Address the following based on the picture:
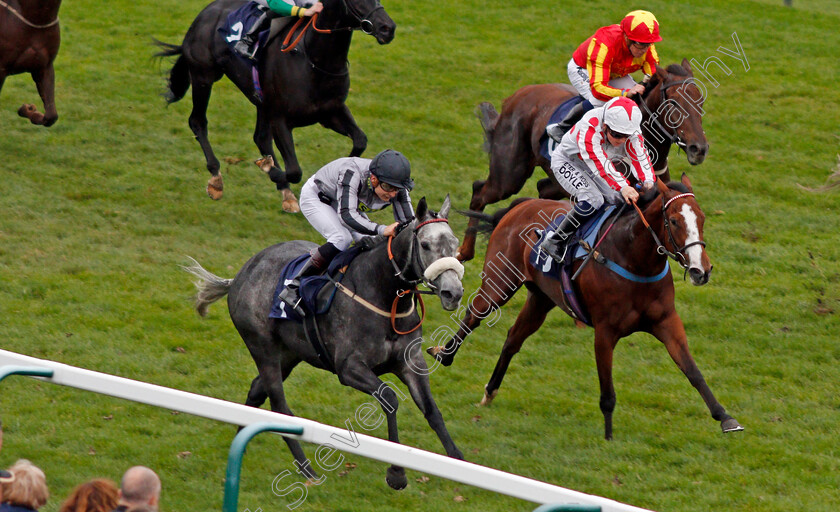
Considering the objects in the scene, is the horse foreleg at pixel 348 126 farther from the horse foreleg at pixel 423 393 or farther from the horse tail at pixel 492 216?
the horse foreleg at pixel 423 393

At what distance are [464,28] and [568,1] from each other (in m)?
2.38

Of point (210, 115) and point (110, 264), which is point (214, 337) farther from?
point (210, 115)

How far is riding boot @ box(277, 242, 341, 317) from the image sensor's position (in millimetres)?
6957

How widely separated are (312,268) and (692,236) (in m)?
2.50

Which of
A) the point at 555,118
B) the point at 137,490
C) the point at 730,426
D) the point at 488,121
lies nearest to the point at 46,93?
the point at 488,121

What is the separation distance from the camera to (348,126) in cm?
1041

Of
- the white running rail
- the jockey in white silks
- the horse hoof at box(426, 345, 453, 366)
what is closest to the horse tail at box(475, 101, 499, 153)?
the jockey in white silks

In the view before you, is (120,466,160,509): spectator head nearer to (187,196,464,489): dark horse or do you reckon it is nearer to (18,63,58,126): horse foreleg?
(187,196,464,489): dark horse

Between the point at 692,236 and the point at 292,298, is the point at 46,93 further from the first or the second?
the point at 692,236

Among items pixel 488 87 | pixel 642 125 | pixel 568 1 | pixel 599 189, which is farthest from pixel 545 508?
Answer: pixel 568 1

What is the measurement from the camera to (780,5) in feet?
68.7

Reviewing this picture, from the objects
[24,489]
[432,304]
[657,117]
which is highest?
[24,489]

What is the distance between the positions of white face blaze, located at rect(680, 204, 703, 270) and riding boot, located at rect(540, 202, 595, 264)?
1.13 meters

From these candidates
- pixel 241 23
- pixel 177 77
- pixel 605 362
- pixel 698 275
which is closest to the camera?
pixel 698 275
